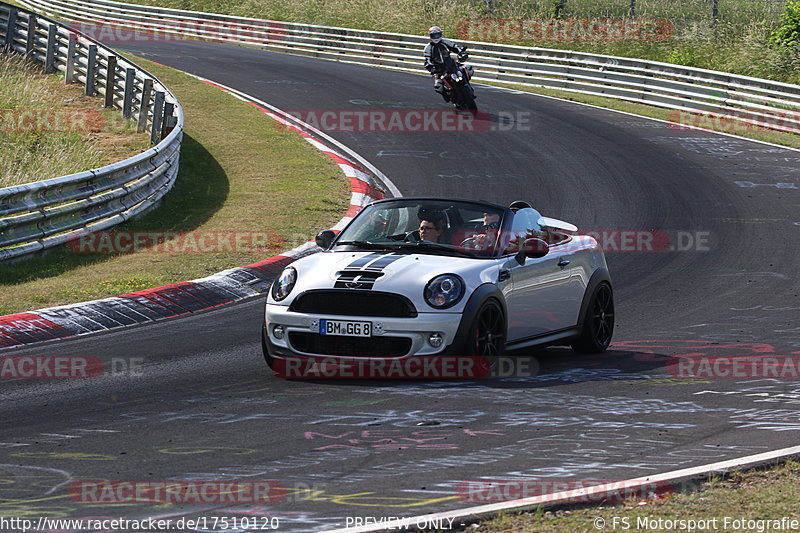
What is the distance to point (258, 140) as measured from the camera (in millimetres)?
22703

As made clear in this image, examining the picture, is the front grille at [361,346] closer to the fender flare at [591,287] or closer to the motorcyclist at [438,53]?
the fender flare at [591,287]

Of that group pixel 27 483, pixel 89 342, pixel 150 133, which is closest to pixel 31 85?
pixel 150 133

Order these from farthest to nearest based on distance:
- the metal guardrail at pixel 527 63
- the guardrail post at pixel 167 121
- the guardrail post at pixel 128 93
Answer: the metal guardrail at pixel 527 63
the guardrail post at pixel 128 93
the guardrail post at pixel 167 121

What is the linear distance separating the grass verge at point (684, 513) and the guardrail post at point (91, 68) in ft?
69.9

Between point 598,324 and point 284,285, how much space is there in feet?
10.0

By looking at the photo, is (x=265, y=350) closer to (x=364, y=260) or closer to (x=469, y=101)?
(x=364, y=260)

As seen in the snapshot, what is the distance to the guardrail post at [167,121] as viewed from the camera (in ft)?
63.6

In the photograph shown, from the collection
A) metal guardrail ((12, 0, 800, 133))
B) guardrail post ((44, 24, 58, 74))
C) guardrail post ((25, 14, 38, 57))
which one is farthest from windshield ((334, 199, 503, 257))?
guardrail post ((25, 14, 38, 57))

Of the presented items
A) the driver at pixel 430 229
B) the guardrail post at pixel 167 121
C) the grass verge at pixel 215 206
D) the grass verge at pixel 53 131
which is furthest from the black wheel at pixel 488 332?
the guardrail post at pixel 167 121

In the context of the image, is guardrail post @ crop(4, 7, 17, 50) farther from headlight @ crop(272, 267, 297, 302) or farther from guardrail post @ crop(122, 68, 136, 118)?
headlight @ crop(272, 267, 297, 302)

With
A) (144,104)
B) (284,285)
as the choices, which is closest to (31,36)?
(144,104)

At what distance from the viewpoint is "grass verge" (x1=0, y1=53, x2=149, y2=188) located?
61.7 ft

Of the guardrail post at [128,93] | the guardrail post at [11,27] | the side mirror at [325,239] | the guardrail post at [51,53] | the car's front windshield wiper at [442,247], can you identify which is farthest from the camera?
the guardrail post at [11,27]

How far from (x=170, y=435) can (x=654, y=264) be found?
9.27 meters
